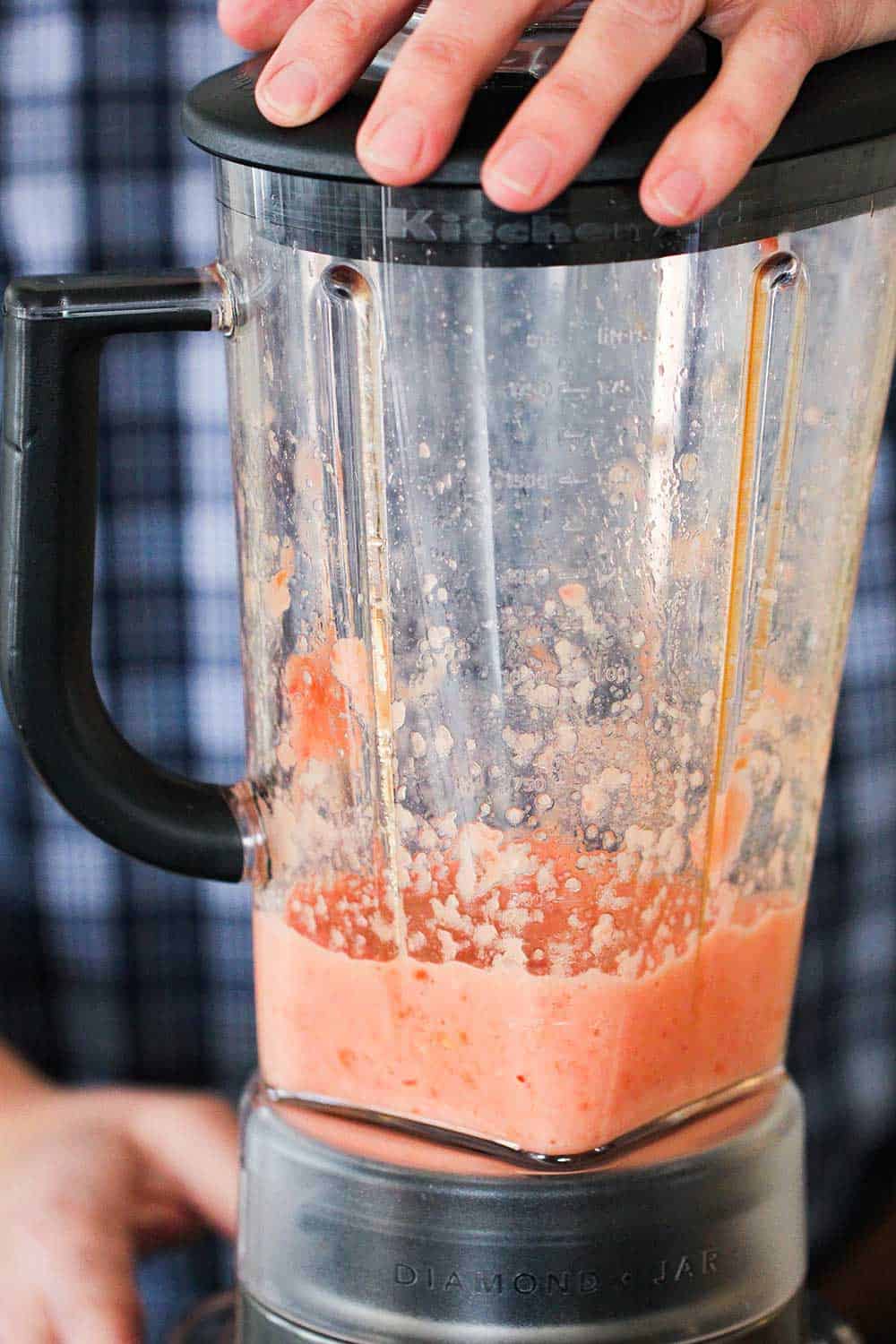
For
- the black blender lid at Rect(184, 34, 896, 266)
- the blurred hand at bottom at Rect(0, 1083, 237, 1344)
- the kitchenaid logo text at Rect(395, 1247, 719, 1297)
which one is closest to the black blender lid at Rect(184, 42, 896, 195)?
the black blender lid at Rect(184, 34, 896, 266)

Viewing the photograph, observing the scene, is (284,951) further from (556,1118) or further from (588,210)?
(588,210)

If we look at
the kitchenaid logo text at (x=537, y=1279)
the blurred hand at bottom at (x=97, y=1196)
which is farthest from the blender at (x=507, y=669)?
the blurred hand at bottom at (x=97, y=1196)

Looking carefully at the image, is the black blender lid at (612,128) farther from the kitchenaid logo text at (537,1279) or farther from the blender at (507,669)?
the kitchenaid logo text at (537,1279)

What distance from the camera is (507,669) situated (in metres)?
0.43

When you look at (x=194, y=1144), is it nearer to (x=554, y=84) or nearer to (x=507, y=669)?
(x=507, y=669)

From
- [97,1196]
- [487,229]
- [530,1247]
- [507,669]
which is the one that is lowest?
[97,1196]

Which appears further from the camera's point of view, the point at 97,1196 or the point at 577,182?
the point at 97,1196

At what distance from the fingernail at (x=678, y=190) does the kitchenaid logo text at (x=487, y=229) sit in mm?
26

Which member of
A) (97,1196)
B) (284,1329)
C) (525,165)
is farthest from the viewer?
(97,1196)

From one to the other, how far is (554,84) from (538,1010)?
257 mm

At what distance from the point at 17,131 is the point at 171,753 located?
36cm

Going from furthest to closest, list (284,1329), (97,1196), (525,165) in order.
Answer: (97,1196), (284,1329), (525,165)

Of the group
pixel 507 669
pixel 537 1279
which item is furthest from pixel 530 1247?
pixel 507 669

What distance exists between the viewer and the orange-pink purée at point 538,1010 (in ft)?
1.46
